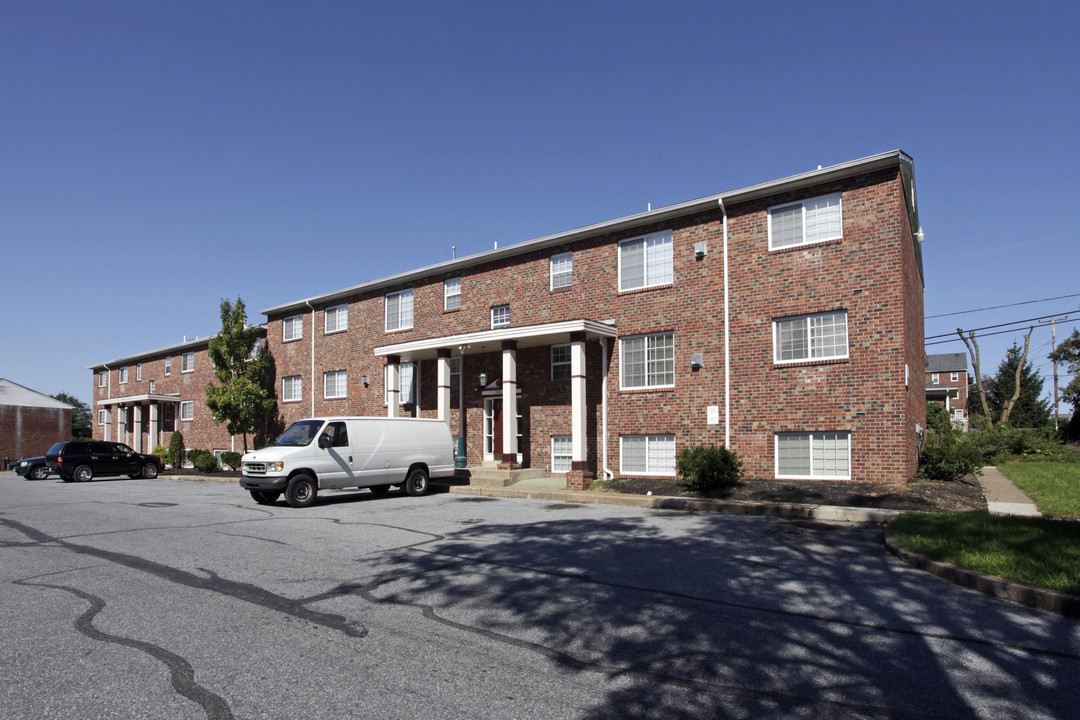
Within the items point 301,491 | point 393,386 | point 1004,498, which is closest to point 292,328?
point 393,386

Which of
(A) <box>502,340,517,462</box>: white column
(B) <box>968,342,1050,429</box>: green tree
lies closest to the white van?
(A) <box>502,340,517,462</box>: white column

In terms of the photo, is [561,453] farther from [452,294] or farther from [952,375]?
[952,375]

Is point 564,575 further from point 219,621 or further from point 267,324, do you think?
point 267,324

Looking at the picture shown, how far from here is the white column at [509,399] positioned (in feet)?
65.1

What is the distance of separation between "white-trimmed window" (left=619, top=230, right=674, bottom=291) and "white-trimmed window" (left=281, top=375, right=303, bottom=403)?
1742cm

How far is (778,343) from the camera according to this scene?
55.0 feet

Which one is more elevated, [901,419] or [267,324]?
[267,324]

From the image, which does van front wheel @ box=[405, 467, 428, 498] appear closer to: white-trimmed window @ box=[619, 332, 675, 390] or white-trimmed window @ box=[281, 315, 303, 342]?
white-trimmed window @ box=[619, 332, 675, 390]

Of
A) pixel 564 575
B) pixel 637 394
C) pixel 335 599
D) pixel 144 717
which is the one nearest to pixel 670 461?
pixel 637 394

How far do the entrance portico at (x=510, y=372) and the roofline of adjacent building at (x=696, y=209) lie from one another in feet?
9.78

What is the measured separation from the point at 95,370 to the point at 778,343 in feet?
164

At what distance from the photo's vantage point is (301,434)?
15.6 metres

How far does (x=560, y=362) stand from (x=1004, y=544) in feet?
45.6

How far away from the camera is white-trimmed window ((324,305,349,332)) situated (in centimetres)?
2870
